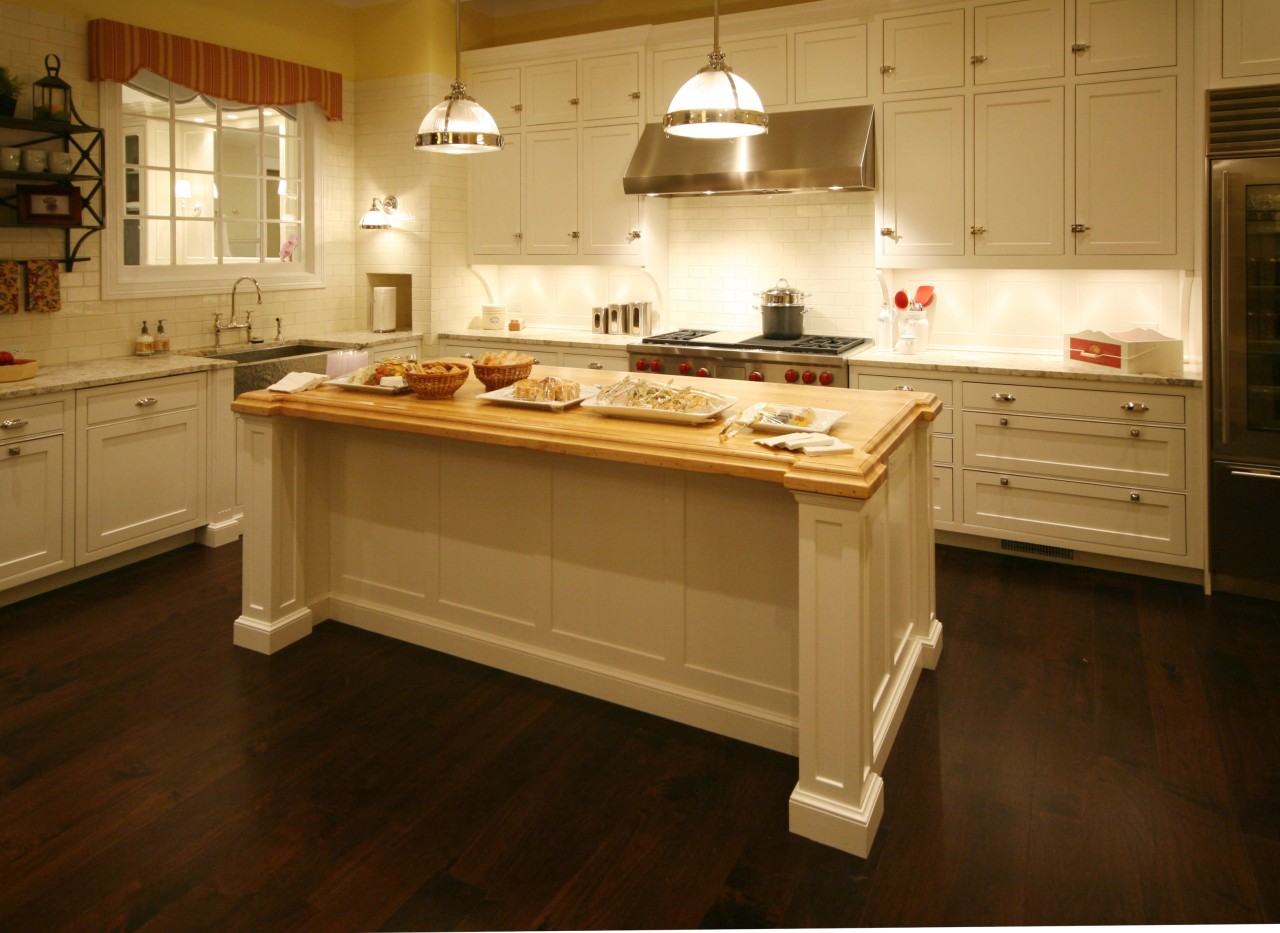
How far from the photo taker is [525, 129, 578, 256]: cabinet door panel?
591cm

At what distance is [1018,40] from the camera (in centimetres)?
454

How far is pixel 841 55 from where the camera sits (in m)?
4.97

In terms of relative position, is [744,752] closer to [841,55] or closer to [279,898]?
[279,898]

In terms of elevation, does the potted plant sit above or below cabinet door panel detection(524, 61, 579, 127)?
below

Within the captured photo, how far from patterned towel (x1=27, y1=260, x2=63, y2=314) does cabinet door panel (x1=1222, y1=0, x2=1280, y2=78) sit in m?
5.43

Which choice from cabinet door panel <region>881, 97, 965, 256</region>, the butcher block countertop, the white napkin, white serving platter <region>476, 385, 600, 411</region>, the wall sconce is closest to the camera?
the butcher block countertop

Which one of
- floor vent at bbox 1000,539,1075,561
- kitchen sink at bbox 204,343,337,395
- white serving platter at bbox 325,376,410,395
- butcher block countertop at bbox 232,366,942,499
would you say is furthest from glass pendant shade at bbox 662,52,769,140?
floor vent at bbox 1000,539,1075,561

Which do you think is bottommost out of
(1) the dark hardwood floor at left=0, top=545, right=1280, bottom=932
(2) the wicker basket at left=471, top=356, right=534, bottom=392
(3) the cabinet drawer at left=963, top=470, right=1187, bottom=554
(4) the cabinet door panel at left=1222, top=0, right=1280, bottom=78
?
(1) the dark hardwood floor at left=0, top=545, right=1280, bottom=932

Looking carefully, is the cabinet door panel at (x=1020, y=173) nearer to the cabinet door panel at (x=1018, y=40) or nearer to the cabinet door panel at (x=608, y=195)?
the cabinet door panel at (x=1018, y=40)

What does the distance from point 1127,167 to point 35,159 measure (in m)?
5.11

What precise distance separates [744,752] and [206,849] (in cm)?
150

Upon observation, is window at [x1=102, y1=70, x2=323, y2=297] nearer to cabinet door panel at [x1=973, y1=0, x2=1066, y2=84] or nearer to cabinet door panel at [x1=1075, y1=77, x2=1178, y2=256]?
cabinet door panel at [x1=973, y1=0, x2=1066, y2=84]

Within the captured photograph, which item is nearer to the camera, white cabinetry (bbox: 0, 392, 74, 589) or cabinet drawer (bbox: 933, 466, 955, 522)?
white cabinetry (bbox: 0, 392, 74, 589)

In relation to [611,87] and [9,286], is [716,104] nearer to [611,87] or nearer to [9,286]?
[611,87]
